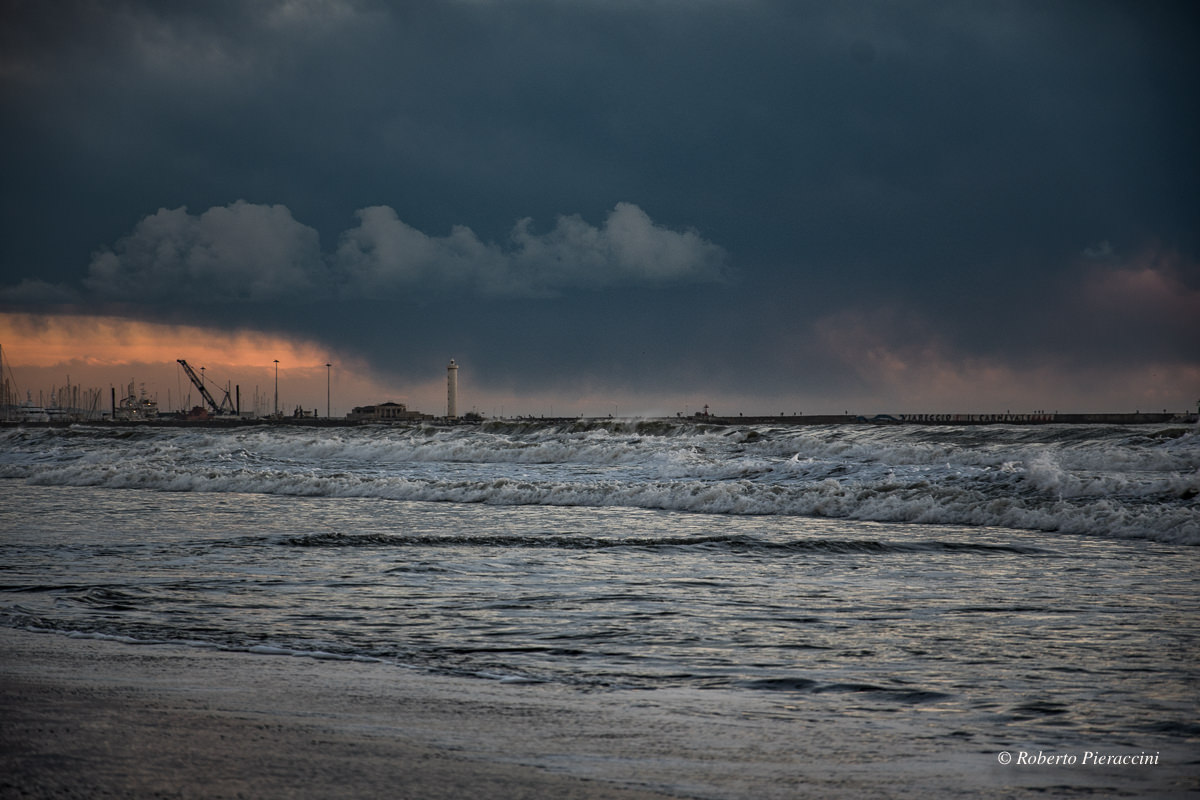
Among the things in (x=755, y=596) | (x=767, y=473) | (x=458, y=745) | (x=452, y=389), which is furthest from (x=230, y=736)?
(x=452, y=389)

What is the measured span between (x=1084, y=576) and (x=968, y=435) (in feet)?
98.4

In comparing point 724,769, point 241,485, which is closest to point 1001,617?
point 724,769

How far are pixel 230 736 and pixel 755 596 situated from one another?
18.8ft

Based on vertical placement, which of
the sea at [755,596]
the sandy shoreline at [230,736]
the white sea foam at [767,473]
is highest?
the white sea foam at [767,473]

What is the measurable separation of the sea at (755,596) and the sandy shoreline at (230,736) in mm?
666

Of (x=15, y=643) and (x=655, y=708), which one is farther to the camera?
(x=15, y=643)

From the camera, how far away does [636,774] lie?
3922 mm

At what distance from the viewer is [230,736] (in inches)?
172

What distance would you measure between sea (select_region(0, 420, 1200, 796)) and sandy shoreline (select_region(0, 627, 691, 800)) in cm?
67

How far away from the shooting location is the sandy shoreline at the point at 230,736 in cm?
364

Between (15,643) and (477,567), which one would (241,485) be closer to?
(477,567)

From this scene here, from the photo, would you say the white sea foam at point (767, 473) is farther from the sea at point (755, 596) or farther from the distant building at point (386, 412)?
the distant building at point (386, 412)

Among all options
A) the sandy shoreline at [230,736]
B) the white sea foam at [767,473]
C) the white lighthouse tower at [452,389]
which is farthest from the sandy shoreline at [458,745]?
the white lighthouse tower at [452,389]

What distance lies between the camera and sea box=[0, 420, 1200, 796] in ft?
16.6
